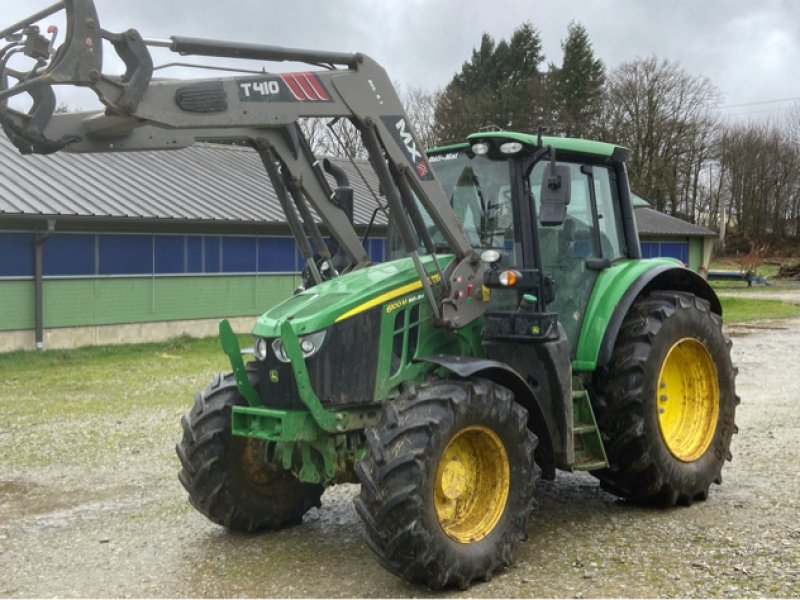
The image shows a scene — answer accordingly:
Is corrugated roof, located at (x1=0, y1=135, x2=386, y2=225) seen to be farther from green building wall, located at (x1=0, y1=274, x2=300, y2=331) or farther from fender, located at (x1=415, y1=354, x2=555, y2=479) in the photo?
fender, located at (x1=415, y1=354, x2=555, y2=479)

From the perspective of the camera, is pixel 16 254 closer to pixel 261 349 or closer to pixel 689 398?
pixel 261 349

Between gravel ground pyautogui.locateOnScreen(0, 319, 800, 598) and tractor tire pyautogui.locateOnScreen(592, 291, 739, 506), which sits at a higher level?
tractor tire pyautogui.locateOnScreen(592, 291, 739, 506)

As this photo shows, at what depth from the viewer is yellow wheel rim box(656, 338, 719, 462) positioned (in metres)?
6.97

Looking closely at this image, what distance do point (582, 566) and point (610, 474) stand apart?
1260mm

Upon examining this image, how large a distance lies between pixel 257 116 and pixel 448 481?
2.29m

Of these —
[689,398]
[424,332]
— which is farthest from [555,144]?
[689,398]

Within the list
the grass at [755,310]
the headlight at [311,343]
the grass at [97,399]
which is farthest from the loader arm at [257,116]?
the grass at [755,310]

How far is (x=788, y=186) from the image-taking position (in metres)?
60.1

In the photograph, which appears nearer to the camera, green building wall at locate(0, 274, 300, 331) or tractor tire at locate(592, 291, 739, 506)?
tractor tire at locate(592, 291, 739, 506)

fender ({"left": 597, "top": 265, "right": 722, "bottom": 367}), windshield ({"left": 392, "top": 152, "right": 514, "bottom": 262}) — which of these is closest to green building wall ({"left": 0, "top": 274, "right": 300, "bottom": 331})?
windshield ({"left": 392, "top": 152, "right": 514, "bottom": 262})

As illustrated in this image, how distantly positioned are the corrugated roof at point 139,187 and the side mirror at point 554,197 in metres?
10.9

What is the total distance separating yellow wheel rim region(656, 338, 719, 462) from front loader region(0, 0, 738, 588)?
2 centimetres

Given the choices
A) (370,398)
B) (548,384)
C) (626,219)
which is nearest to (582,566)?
(548,384)

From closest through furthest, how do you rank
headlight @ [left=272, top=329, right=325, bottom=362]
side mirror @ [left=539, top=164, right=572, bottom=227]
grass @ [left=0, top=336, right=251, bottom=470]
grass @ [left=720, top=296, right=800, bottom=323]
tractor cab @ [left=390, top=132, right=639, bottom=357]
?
1. headlight @ [left=272, top=329, right=325, bottom=362]
2. side mirror @ [left=539, top=164, right=572, bottom=227]
3. tractor cab @ [left=390, top=132, right=639, bottom=357]
4. grass @ [left=0, top=336, right=251, bottom=470]
5. grass @ [left=720, top=296, right=800, bottom=323]
